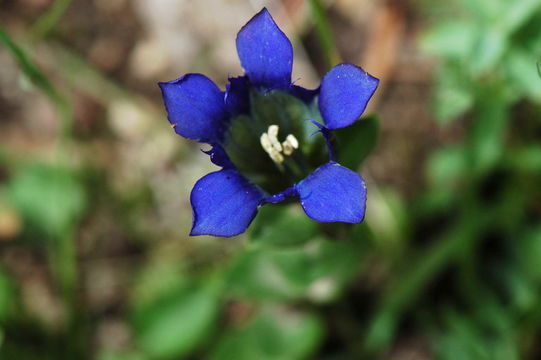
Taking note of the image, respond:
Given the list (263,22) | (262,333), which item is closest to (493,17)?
(263,22)

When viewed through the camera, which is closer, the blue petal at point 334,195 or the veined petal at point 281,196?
the blue petal at point 334,195

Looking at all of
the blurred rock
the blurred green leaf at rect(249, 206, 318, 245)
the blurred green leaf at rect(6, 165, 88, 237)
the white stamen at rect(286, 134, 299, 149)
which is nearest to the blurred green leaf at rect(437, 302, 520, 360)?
the blurred green leaf at rect(249, 206, 318, 245)

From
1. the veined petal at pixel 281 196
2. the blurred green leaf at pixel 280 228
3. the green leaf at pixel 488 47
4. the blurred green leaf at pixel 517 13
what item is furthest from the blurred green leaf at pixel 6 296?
the blurred green leaf at pixel 517 13

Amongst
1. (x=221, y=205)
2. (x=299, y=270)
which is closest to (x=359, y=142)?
(x=221, y=205)

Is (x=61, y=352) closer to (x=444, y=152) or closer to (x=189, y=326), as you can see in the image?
(x=189, y=326)

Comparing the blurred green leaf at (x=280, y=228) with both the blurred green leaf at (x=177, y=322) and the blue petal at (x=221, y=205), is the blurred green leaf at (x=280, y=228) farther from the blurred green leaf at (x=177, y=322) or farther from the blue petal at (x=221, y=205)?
the blurred green leaf at (x=177, y=322)

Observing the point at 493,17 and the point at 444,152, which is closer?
the point at 493,17

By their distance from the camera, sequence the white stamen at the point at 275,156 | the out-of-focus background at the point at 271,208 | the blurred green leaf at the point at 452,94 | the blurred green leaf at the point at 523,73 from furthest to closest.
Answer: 1. the out-of-focus background at the point at 271,208
2. the blurred green leaf at the point at 452,94
3. the blurred green leaf at the point at 523,73
4. the white stamen at the point at 275,156

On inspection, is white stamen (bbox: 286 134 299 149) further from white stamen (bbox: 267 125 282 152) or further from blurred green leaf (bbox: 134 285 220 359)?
blurred green leaf (bbox: 134 285 220 359)
